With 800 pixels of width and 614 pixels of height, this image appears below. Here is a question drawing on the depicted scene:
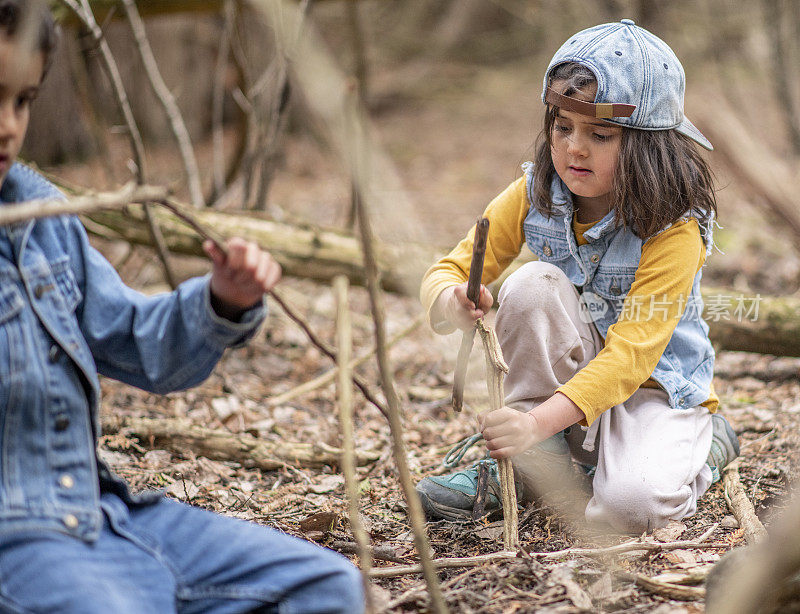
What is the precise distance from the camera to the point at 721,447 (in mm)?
2406

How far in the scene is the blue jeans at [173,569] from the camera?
128cm

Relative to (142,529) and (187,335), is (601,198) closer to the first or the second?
(187,335)

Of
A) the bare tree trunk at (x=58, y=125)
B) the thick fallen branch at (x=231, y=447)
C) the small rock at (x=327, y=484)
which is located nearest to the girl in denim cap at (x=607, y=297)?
the small rock at (x=327, y=484)

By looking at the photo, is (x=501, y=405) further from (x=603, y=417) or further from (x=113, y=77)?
(x=113, y=77)

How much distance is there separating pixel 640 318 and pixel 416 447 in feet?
3.19

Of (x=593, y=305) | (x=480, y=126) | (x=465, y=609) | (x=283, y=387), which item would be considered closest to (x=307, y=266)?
(x=283, y=387)

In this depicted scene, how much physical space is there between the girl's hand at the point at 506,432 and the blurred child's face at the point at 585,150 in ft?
2.12

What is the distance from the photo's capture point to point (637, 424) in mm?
2250

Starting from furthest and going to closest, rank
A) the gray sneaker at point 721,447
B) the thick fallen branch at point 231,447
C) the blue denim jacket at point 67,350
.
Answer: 1. the thick fallen branch at point 231,447
2. the gray sneaker at point 721,447
3. the blue denim jacket at point 67,350

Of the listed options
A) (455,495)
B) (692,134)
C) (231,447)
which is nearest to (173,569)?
(455,495)

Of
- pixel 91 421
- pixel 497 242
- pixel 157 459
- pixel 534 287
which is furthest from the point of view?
pixel 157 459

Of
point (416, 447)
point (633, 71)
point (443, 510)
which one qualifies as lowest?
point (416, 447)

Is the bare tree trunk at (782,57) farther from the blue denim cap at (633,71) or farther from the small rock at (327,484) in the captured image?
the small rock at (327,484)

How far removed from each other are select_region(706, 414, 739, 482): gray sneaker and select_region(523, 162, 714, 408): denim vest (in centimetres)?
18
